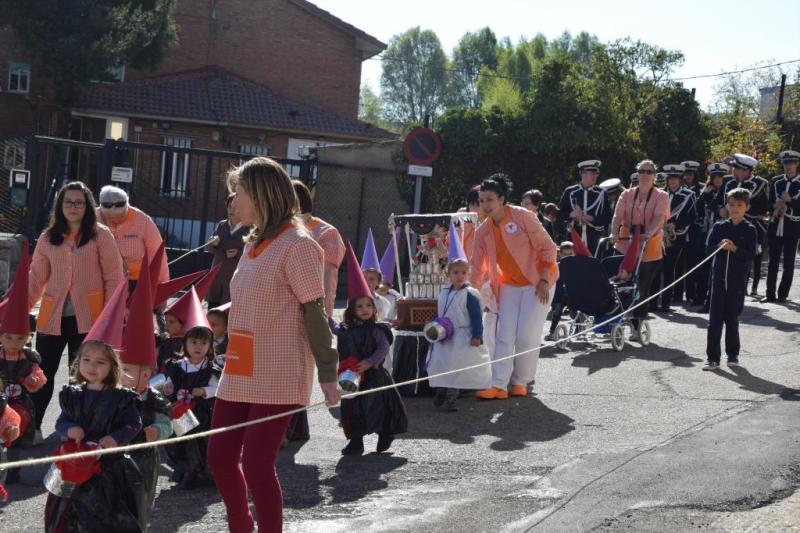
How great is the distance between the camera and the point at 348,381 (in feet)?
24.6

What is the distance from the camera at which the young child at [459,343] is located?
Result: 9.35 meters

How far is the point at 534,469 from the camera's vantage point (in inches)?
284

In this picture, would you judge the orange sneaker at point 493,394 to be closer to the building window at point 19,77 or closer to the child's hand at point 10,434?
the child's hand at point 10,434

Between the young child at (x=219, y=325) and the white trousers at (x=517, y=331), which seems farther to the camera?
the white trousers at (x=517, y=331)

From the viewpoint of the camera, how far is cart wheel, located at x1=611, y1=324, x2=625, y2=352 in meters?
12.2

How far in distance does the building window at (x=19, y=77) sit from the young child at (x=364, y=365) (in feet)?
99.5

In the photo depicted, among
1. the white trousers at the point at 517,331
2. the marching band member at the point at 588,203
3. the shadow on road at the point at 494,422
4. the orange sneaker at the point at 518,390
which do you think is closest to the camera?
the shadow on road at the point at 494,422

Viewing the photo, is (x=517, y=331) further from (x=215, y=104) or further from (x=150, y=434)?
(x=215, y=104)

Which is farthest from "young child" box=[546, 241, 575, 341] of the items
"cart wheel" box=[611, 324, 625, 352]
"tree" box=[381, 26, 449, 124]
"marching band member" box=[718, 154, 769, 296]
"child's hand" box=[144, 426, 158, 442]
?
"tree" box=[381, 26, 449, 124]

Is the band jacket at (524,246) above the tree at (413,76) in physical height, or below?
below

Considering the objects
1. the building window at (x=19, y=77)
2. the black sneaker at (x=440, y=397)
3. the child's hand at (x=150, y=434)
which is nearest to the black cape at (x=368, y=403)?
the black sneaker at (x=440, y=397)

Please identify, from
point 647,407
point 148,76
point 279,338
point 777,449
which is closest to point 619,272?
point 647,407

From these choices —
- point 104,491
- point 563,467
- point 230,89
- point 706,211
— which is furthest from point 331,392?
point 230,89

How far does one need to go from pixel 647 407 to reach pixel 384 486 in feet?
10.7
